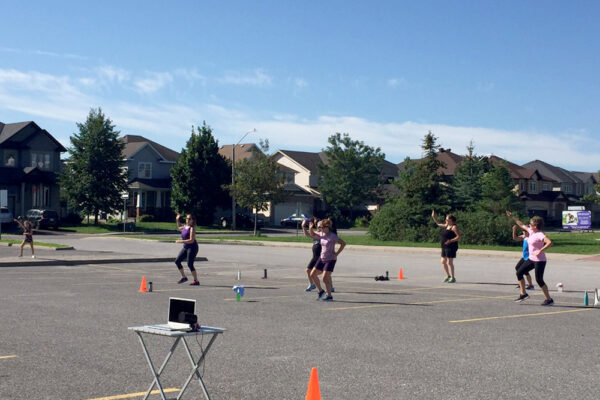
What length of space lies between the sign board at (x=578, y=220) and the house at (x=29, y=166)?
155ft

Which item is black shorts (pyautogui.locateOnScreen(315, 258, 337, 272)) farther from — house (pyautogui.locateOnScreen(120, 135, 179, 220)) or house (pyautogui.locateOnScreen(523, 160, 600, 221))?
house (pyautogui.locateOnScreen(523, 160, 600, 221))

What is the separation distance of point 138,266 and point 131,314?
1303 centimetres

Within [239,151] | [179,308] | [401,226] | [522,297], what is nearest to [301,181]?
[239,151]

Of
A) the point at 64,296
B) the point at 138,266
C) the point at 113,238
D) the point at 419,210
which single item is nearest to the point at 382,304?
the point at 64,296

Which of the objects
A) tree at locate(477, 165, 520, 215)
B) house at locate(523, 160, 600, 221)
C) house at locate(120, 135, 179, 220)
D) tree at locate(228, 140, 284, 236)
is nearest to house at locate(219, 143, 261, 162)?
house at locate(120, 135, 179, 220)

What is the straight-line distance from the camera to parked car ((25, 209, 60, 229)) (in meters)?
57.6

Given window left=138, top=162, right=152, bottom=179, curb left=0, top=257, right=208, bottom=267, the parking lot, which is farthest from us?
window left=138, top=162, right=152, bottom=179

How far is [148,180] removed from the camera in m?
75.8

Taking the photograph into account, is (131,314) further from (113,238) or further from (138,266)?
(113,238)

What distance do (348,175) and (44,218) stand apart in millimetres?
36318

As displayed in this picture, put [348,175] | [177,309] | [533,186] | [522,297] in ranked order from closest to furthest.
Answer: [177,309], [522,297], [348,175], [533,186]

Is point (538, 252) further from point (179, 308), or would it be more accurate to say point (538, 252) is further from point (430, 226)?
point (430, 226)

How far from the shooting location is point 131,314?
1281cm

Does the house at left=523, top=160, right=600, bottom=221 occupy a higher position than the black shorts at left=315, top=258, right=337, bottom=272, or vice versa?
the house at left=523, top=160, right=600, bottom=221
